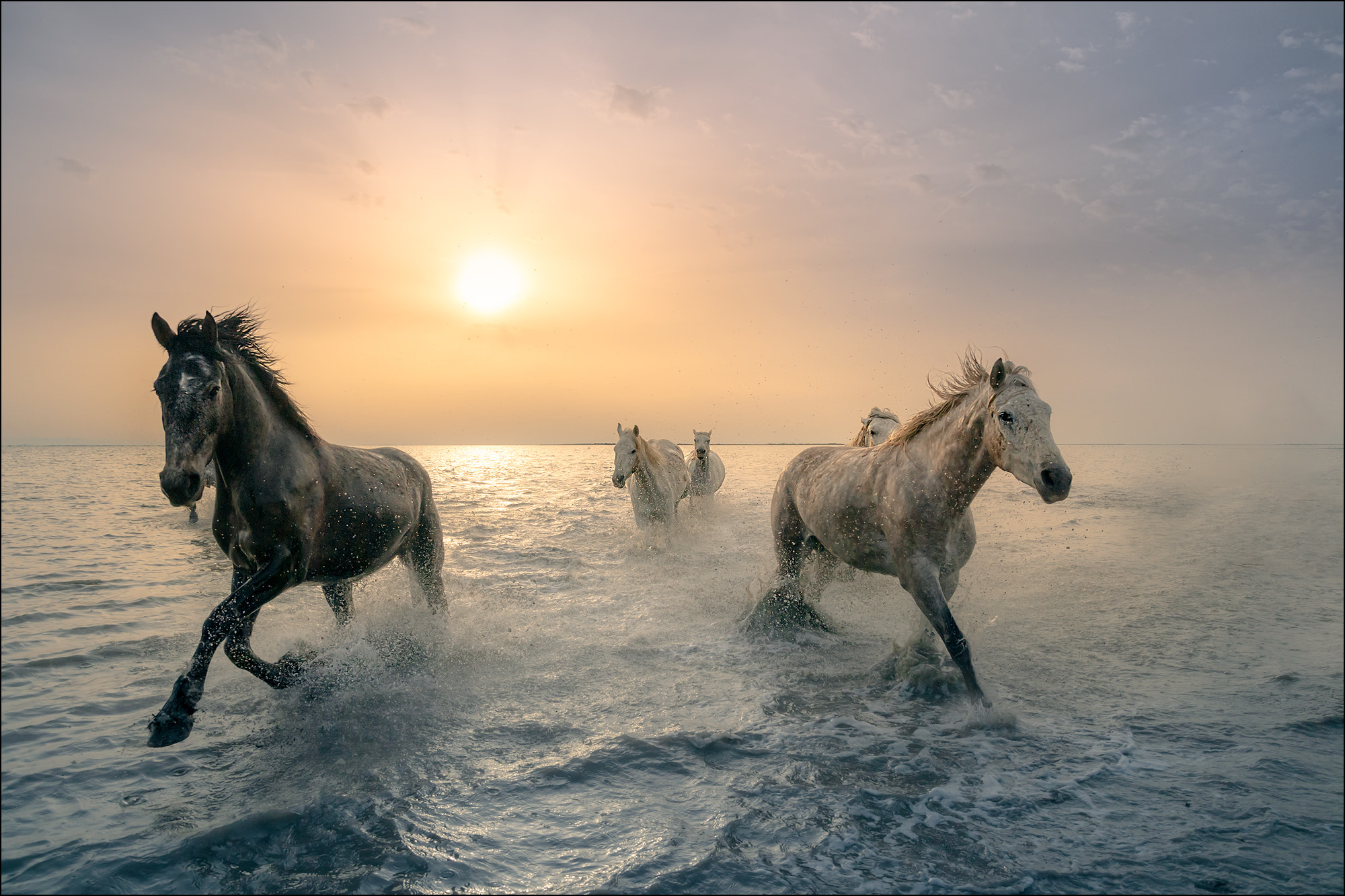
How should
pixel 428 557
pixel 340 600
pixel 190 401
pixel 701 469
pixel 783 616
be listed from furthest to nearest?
pixel 701 469 → pixel 783 616 → pixel 428 557 → pixel 340 600 → pixel 190 401

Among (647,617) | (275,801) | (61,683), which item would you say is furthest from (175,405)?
(647,617)

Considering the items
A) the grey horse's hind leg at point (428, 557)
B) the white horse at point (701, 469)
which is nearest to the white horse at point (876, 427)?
the grey horse's hind leg at point (428, 557)

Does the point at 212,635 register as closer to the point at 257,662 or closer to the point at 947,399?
the point at 257,662

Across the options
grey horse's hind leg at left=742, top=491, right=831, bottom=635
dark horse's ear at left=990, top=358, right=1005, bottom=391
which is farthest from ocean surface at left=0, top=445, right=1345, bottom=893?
dark horse's ear at left=990, top=358, right=1005, bottom=391

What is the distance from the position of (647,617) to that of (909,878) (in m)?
5.04

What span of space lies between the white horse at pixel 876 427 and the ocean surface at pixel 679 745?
2.02m

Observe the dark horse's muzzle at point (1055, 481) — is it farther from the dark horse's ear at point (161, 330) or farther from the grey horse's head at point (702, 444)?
the grey horse's head at point (702, 444)

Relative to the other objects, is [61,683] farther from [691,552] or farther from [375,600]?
[691,552]

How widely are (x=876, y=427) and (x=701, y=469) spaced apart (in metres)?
9.07

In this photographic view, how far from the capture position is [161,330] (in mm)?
3854

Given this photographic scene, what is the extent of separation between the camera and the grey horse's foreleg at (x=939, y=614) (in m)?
4.47

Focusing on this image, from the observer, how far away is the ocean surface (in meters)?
2.79

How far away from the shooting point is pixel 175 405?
359 centimetres

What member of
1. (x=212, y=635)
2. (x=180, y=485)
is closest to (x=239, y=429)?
(x=180, y=485)
